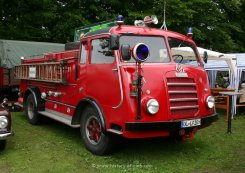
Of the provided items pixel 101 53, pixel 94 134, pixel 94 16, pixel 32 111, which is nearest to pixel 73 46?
pixel 101 53

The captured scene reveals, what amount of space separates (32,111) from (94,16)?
851cm

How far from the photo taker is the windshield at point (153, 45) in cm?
627

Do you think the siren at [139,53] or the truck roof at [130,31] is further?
the truck roof at [130,31]

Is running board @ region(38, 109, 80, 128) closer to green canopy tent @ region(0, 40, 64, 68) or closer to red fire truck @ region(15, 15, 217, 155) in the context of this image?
red fire truck @ region(15, 15, 217, 155)

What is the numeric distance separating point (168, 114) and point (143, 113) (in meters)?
0.47

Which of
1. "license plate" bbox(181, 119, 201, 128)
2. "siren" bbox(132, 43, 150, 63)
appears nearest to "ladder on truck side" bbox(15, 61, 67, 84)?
"siren" bbox(132, 43, 150, 63)

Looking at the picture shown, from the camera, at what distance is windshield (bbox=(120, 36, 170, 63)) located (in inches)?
247

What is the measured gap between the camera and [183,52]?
276 inches

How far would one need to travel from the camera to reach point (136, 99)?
18.2 ft

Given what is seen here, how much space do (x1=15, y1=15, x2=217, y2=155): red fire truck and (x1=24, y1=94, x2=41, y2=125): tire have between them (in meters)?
1.66

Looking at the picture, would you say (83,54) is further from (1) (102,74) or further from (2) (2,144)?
(2) (2,144)

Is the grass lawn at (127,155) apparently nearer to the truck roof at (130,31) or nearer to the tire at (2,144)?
the tire at (2,144)

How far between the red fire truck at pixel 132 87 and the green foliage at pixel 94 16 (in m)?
8.57

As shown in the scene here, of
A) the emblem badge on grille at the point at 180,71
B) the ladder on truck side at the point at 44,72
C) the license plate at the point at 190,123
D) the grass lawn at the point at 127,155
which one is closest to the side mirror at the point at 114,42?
the emblem badge on grille at the point at 180,71
